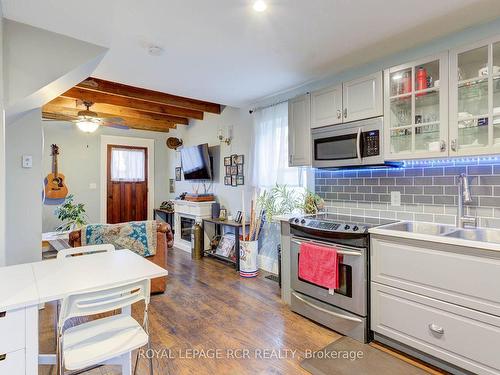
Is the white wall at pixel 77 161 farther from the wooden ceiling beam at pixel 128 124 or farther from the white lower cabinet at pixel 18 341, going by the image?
the white lower cabinet at pixel 18 341

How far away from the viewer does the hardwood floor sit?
2061 mm

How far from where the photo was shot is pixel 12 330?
127 centimetres

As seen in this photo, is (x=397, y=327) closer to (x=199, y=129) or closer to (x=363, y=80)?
(x=363, y=80)

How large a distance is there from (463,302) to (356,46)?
214cm

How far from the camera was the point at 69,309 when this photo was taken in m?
1.38

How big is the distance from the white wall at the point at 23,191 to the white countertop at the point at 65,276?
1449 mm

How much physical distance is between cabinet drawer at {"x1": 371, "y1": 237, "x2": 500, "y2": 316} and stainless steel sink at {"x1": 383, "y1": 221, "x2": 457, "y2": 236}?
27 cm

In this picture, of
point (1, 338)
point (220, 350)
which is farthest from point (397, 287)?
point (1, 338)

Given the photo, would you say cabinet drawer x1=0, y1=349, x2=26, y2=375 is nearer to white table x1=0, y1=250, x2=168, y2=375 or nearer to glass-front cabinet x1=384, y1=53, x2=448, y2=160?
white table x1=0, y1=250, x2=168, y2=375

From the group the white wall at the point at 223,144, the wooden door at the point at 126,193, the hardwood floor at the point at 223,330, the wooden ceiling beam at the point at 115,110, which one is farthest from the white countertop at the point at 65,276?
the wooden door at the point at 126,193

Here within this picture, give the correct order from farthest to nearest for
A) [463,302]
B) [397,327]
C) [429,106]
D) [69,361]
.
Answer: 1. [429,106]
2. [397,327]
3. [463,302]
4. [69,361]

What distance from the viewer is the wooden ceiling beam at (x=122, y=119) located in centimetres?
484

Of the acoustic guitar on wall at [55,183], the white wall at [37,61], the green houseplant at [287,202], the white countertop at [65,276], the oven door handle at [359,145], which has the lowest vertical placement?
the white countertop at [65,276]

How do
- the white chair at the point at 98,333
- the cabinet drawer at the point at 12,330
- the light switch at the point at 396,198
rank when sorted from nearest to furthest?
the cabinet drawer at the point at 12,330, the white chair at the point at 98,333, the light switch at the point at 396,198
